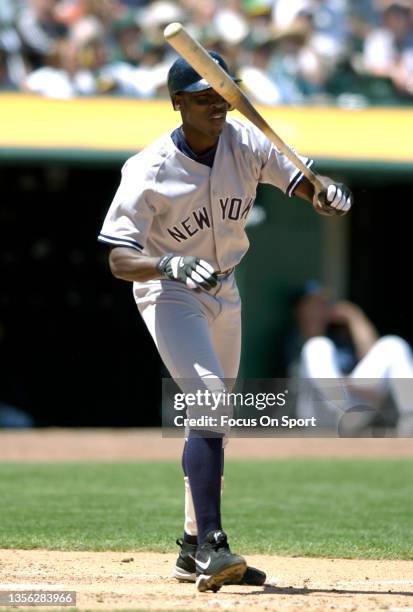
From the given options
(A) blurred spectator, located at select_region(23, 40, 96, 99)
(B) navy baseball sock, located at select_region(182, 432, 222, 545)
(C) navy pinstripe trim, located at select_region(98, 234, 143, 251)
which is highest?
(A) blurred spectator, located at select_region(23, 40, 96, 99)

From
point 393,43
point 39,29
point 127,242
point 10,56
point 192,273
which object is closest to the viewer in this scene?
point 192,273

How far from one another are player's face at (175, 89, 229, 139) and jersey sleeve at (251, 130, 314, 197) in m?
0.26

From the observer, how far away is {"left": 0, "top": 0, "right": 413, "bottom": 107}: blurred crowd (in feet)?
37.5

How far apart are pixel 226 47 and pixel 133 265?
7.67 metres

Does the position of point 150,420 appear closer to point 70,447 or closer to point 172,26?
point 70,447

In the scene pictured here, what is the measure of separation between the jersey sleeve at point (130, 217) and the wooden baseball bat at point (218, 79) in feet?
1.47

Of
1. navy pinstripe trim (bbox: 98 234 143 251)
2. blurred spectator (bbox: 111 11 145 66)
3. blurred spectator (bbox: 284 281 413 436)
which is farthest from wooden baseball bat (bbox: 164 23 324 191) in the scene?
blurred spectator (bbox: 111 11 145 66)

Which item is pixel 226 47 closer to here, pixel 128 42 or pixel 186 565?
pixel 128 42

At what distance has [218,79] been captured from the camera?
4.36 meters

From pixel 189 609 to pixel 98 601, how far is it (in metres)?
0.36

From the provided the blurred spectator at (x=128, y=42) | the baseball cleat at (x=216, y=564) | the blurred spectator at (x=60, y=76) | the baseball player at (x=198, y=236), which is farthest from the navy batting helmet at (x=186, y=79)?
the blurred spectator at (x=128, y=42)

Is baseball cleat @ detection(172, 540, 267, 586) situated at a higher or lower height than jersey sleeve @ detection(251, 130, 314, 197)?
lower

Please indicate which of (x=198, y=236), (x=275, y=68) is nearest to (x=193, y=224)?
(x=198, y=236)

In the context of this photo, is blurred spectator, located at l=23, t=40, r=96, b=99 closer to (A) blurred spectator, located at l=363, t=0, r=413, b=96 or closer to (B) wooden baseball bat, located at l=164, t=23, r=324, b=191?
(A) blurred spectator, located at l=363, t=0, r=413, b=96
